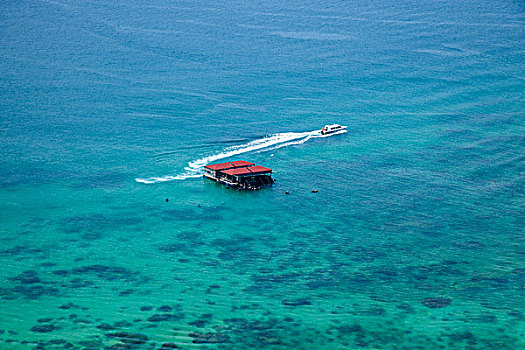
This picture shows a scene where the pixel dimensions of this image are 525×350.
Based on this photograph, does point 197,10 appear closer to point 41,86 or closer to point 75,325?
point 41,86

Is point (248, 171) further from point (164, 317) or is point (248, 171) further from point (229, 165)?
point (164, 317)

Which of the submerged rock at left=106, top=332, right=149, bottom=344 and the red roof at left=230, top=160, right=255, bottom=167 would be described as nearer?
the submerged rock at left=106, top=332, right=149, bottom=344

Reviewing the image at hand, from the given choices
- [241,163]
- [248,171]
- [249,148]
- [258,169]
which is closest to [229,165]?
[241,163]

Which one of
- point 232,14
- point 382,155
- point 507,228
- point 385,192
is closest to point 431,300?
point 507,228

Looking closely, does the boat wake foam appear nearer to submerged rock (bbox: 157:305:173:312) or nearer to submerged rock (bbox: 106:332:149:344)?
submerged rock (bbox: 157:305:173:312)

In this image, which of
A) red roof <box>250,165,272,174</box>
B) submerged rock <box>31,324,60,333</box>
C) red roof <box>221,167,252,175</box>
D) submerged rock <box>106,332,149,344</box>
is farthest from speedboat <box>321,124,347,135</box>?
submerged rock <box>31,324,60,333</box>
